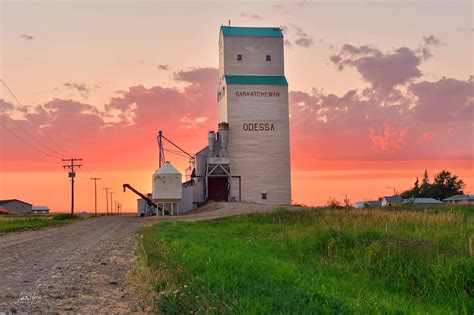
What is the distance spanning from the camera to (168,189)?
60.5 m

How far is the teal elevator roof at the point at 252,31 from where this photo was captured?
6731cm

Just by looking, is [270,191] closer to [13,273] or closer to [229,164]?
[229,164]

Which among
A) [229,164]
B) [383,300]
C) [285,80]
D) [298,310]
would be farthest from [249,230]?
[285,80]

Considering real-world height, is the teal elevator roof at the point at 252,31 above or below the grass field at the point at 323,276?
above

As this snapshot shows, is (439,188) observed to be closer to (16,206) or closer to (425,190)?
(425,190)

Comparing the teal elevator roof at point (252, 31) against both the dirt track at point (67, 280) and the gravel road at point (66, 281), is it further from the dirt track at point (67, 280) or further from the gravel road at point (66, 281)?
the gravel road at point (66, 281)

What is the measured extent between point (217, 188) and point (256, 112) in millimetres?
10397

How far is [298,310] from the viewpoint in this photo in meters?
7.10

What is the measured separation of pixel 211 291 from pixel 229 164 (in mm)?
55275

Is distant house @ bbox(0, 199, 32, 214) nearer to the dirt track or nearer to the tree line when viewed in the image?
the tree line

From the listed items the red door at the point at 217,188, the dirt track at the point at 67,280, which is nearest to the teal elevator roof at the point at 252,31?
the red door at the point at 217,188

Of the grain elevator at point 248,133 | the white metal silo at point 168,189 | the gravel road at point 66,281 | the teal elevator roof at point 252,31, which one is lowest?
the gravel road at point 66,281

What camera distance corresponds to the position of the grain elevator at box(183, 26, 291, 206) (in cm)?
6394

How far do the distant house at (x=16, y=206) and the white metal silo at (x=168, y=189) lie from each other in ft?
392
